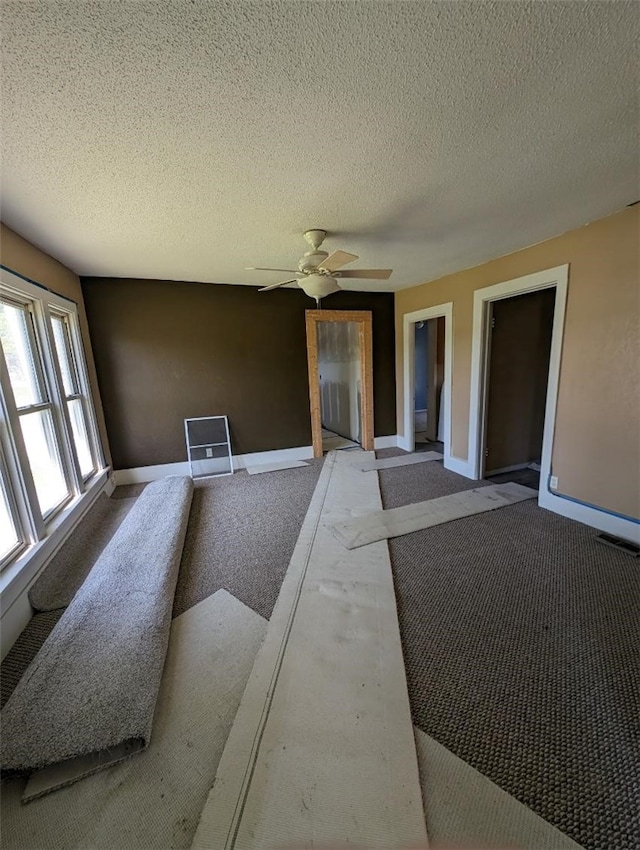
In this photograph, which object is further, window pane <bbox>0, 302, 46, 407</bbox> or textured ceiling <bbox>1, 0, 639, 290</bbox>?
window pane <bbox>0, 302, 46, 407</bbox>

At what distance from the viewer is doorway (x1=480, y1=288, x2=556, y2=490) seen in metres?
3.55

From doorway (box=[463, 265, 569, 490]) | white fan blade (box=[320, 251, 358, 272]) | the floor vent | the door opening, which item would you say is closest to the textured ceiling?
white fan blade (box=[320, 251, 358, 272])

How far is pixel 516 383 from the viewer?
3.77 metres

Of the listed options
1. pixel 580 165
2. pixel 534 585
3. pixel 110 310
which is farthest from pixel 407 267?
pixel 110 310

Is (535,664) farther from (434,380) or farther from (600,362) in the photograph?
(434,380)

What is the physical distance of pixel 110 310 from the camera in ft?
11.9

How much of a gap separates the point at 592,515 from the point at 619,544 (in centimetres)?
28

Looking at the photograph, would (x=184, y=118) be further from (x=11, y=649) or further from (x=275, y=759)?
(x=11, y=649)

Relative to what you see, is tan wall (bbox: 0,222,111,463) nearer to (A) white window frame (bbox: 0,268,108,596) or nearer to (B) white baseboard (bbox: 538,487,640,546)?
(A) white window frame (bbox: 0,268,108,596)

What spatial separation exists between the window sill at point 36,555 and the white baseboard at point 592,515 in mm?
3973

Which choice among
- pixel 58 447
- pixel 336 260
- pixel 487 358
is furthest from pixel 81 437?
pixel 487 358

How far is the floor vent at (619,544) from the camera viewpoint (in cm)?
221

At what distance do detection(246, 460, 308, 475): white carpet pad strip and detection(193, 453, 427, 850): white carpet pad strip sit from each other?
93.3 inches

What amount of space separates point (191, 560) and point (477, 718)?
1.98 m
